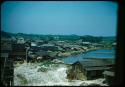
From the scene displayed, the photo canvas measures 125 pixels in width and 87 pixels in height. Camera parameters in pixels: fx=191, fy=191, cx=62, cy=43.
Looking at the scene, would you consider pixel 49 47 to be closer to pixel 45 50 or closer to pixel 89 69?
pixel 45 50

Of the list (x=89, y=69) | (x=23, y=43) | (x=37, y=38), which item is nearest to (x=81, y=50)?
(x=89, y=69)

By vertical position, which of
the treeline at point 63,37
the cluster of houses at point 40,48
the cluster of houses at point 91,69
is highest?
the treeline at point 63,37

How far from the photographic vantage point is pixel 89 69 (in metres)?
2.29

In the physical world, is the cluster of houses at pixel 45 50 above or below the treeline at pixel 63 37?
below

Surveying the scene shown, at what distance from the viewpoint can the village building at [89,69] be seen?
225cm

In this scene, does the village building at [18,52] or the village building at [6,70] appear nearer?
the village building at [6,70]

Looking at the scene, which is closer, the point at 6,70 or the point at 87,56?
the point at 6,70

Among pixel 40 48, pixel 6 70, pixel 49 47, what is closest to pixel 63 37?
pixel 49 47

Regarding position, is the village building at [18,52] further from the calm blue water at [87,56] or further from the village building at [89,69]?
the village building at [89,69]

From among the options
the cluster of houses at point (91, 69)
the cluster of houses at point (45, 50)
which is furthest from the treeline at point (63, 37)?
the cluster of houses at point (91, 69)

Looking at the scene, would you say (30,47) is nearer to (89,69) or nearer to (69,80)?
(69,80)

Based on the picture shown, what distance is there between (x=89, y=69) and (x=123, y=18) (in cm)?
74

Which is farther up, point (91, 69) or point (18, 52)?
point (18, 52)

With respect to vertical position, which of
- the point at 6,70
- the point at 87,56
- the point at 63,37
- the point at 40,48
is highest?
the point at 63,37
